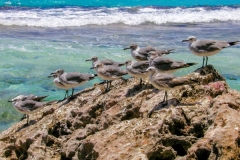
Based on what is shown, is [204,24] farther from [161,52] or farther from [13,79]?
[161,52]

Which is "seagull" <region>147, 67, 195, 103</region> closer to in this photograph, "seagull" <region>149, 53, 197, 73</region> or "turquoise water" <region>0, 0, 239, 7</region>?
"seagull" <region>149, 53, 197, 73</region>

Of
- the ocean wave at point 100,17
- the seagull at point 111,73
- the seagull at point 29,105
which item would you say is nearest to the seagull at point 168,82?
the seagull at point 111,73

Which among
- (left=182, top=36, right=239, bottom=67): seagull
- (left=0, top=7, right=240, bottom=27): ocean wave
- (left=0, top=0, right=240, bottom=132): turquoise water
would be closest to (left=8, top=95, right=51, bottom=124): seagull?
(left=0, top=0, right=240, bottom=132): turquoise water

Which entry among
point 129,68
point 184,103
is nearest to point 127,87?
point 129,68

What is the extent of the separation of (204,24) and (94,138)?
27886 millimetres

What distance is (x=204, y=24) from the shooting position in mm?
32188

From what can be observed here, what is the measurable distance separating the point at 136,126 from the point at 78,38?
1882 centimetres

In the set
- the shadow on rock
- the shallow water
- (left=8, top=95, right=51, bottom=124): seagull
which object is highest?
the shadow on rock

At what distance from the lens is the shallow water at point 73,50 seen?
13.7m

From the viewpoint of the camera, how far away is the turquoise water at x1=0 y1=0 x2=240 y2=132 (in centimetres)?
1439

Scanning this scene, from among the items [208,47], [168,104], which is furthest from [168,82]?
[208,47]

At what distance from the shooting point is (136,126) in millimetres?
5598

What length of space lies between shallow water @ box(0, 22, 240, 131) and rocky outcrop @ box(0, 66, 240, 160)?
339cm

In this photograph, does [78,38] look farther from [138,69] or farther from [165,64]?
[165,64]
